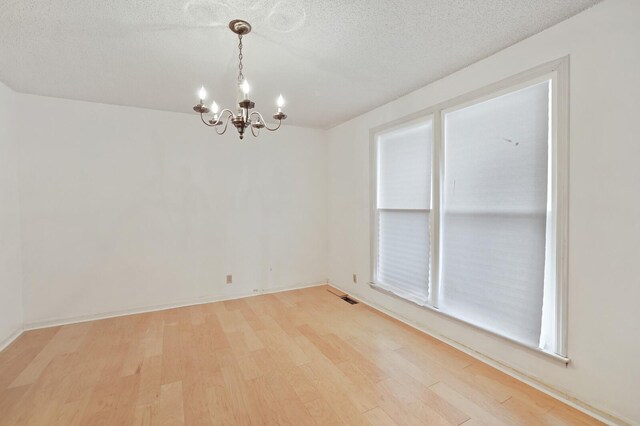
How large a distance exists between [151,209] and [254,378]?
2603 millimetres

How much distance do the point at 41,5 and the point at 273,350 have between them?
303 centimetres

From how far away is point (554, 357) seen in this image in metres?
1.99

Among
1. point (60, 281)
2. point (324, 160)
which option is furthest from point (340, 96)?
point (60, 281)

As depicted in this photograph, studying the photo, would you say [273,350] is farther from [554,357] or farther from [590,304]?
[590,304]

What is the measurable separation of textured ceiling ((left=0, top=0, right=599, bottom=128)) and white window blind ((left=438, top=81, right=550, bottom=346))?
57cm

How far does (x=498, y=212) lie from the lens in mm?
2373

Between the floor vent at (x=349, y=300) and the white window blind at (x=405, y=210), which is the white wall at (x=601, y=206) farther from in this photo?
the floor vent at (x=349, y=300)

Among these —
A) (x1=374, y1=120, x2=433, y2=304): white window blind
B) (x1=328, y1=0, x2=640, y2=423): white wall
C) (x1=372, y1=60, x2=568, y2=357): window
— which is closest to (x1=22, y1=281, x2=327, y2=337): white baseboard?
(x1=374, y1=120, x2=433, y2=304): white window blind

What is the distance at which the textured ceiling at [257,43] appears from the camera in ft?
5.87

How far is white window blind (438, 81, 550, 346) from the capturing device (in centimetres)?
213

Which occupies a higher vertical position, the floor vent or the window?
the window

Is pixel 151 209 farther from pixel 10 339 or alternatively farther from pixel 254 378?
pixel 254 378

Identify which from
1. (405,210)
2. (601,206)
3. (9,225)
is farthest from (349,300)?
(9,225)

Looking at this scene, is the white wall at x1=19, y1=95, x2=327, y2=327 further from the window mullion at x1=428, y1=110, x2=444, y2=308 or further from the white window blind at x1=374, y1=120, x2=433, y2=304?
the window mullion at x1=428, y1=110, x2=444, y2=308
